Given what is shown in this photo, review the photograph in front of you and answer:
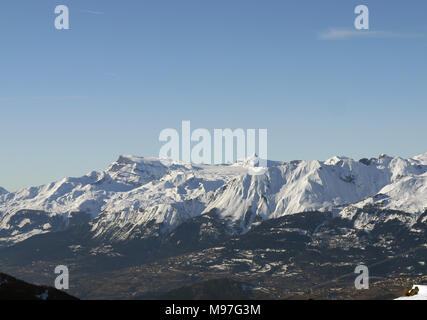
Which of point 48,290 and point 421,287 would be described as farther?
point 48,290
